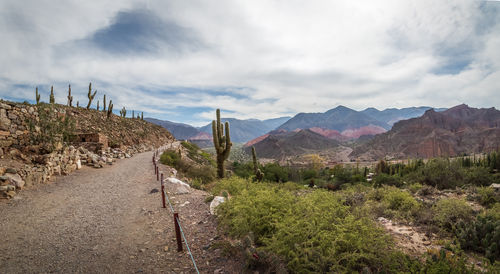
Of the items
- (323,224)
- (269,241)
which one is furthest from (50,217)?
(323,224)

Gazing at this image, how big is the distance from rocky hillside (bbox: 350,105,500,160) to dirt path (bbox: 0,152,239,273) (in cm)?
11088

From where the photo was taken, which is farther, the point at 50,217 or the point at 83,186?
the point at 83,186

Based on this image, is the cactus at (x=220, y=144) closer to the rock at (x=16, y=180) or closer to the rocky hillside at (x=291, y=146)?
the rock at (x=16, y=180)

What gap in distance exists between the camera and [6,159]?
9500 mm

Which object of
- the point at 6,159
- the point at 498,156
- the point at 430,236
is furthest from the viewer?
the point at 498,156

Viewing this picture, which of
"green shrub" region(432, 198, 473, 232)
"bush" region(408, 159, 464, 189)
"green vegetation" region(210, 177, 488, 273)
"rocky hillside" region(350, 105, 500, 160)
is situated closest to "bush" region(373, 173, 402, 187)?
"bush" region(408, 159, 464, 189)

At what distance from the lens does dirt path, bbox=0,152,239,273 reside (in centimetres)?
436

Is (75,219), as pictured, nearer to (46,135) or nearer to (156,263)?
(156,263)

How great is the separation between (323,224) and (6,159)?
12.7m

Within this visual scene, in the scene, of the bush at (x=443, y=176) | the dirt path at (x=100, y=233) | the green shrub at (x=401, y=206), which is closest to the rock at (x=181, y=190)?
the dirt path at (x=100, y=233)

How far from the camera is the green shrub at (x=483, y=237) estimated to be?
4.63 metres

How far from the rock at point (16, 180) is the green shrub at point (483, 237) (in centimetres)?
1368

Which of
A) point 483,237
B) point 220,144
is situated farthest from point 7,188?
point 483,237

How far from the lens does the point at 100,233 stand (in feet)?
18.8
